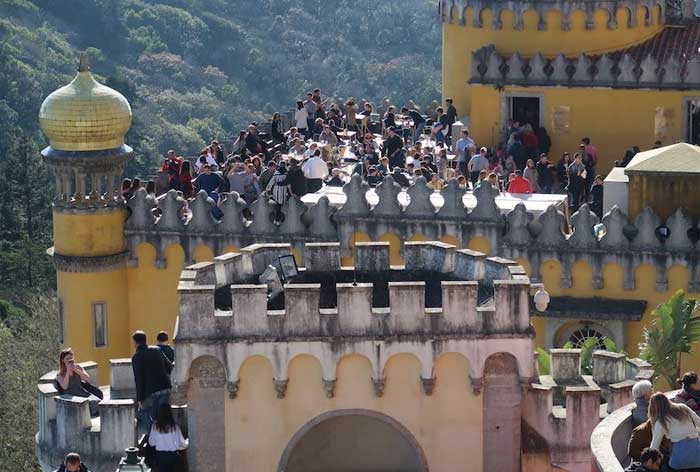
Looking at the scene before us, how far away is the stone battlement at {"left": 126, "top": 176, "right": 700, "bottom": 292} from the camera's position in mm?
53156

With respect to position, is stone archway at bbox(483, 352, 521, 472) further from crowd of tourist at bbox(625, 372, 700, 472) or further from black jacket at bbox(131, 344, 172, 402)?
crowd of tourist at bbox(625, 372, 700, 472)

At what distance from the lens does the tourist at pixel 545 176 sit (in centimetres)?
5897

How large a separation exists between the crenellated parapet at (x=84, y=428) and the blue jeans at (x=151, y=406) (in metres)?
0.23

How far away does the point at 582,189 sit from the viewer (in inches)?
2302

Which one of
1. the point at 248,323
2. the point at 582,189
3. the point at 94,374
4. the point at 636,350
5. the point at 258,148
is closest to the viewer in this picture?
the point at 248,323

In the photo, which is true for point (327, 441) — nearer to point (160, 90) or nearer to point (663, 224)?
point (663, 224)

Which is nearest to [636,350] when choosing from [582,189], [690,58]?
[582,189]

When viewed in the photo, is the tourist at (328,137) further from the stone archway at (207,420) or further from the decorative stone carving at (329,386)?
the stone archway at (207,420)

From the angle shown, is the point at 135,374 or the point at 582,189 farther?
the point at 582,189

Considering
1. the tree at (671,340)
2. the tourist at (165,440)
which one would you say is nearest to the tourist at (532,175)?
the tree at (671,340)

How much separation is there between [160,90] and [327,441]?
116m

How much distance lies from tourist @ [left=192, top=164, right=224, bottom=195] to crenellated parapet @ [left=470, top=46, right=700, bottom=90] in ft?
30.8

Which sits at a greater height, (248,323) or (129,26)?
(129,26)

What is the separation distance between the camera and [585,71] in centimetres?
6297
